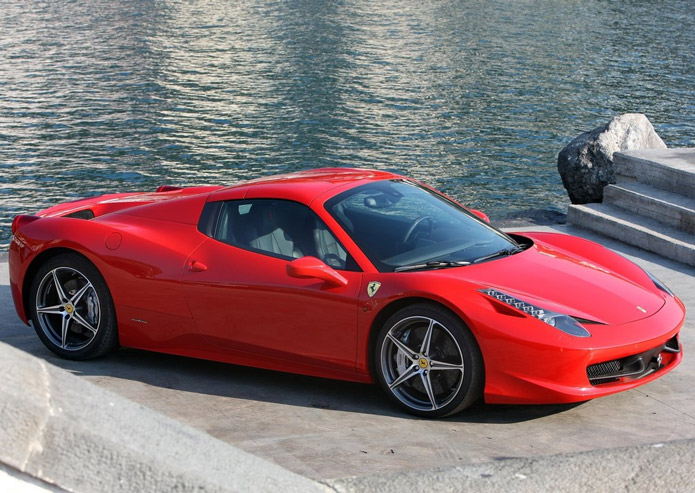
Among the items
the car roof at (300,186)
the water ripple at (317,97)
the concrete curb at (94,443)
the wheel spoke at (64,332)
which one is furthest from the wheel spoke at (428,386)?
the water ripple at (317,97)

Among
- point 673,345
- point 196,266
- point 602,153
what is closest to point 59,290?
point 196,266

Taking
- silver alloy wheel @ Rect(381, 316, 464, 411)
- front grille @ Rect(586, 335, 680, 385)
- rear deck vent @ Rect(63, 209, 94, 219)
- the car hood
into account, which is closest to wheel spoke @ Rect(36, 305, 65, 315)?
rear deck vent @ Rect(63, 209, 94, 219)

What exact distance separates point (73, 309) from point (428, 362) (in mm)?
2581

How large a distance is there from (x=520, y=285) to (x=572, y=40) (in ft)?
126

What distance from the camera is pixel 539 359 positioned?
196 inches

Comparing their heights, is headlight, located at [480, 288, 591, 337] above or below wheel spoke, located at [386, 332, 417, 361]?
above

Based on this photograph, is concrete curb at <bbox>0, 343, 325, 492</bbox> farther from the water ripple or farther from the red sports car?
the water ripple

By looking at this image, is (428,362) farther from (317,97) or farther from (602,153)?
(317,97)

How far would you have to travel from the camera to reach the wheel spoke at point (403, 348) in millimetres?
5262

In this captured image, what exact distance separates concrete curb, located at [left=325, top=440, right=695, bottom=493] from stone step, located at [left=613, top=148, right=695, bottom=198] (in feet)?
21.7

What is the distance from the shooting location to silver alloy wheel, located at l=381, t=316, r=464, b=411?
5.20 m

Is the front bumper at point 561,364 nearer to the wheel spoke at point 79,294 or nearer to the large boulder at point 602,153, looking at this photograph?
the wheel spoke at point 79,294

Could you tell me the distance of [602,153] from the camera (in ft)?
43.8

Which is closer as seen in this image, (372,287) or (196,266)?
(372,287)
